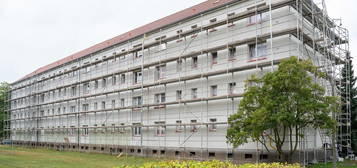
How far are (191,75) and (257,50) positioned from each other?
17.0 feet

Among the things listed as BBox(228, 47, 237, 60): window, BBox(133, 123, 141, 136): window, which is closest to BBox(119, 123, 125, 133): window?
BBox(133, 123, 141, 136): window

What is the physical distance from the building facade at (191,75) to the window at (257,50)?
6 centimetres

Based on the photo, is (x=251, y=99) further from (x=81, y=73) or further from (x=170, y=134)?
(x=81, y=73)

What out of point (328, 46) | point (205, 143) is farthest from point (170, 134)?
point (328, 46)

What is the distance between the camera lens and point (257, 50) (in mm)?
20984

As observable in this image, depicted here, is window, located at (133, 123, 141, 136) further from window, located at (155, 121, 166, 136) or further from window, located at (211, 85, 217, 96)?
window, located at (211, 85, 217, 96)

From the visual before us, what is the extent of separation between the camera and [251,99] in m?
17.2

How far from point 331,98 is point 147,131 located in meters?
15.2

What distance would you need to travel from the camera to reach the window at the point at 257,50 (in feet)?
67.9

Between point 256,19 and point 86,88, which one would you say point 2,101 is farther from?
point 256,19

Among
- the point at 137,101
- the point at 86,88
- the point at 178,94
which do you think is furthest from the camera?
the point at 86,88

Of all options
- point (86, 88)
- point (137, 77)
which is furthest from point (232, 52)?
point (86, 88)

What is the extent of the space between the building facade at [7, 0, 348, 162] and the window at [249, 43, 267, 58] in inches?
2.4

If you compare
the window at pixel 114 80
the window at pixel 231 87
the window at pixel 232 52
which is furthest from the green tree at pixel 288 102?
the window at pixel 114 80
